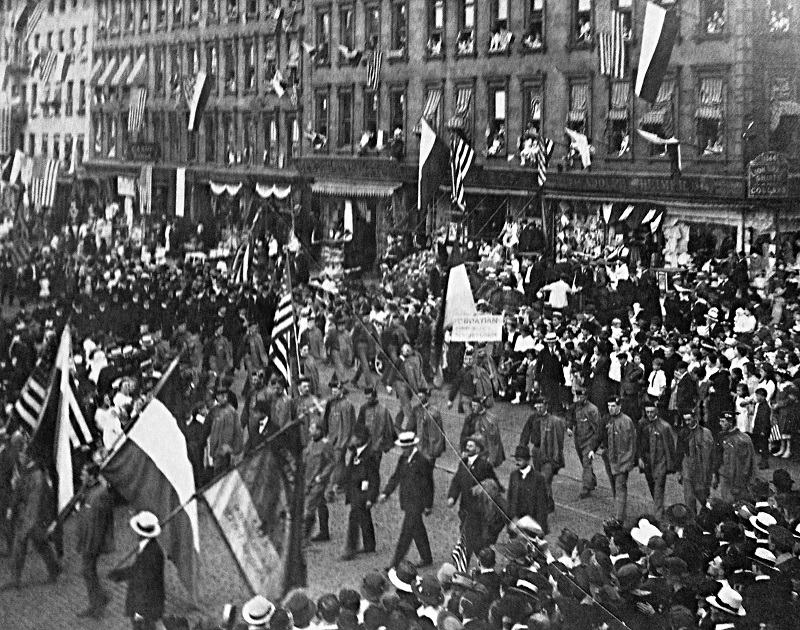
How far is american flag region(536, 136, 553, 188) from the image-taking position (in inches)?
314

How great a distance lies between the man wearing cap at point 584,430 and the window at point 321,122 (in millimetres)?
2459

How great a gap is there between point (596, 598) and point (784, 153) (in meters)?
2.86

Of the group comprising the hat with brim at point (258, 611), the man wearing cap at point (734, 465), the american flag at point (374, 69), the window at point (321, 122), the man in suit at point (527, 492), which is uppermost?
the american flag at point (374, 69)

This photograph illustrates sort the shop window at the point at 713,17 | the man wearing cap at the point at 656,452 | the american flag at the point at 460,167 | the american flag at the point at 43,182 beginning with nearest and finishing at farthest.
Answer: the shop window at the point at 713,17
the man wearing cap at the point at 656,452
the american flag at the point at 460,167
the american flag at the point at 43,182

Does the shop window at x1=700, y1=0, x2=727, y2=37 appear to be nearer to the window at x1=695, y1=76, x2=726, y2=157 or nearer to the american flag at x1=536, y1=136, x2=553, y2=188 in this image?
the window at x1=695, y1=76, x2=726, y2=157

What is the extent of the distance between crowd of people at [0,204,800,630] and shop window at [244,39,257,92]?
1.32 m

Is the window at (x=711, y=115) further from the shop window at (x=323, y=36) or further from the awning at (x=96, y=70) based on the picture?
the awning at (x=96, y=70)

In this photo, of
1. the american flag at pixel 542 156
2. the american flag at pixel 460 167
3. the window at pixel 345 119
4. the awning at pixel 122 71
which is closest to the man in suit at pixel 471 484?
the american flag at pixel 460 167

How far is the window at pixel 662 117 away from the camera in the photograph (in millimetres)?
7656

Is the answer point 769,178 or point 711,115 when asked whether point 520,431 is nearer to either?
point 769,178

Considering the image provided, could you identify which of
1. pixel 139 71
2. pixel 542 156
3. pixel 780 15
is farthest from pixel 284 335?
pixel 780 15

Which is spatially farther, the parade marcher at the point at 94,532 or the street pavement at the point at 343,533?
the parade marcher at the point at 94,532

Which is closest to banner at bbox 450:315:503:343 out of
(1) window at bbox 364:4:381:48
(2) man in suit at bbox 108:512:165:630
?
(1) window at bbox 364:4:381:48

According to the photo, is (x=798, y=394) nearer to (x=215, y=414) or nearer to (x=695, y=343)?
(x=695, y=343)
